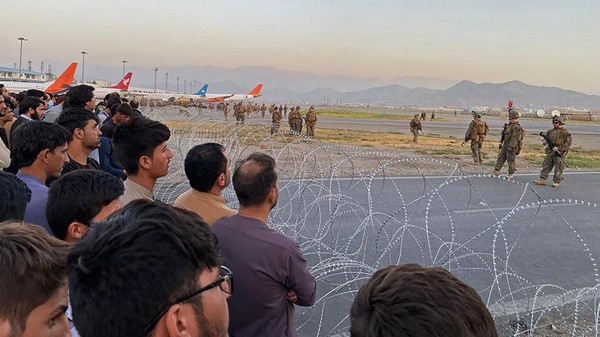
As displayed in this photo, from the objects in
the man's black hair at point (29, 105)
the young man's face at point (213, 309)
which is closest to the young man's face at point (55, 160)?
the young man's face at point (213, 309)

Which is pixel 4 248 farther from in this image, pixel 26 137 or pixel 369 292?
pixel 26 137

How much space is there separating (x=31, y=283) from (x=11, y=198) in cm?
92

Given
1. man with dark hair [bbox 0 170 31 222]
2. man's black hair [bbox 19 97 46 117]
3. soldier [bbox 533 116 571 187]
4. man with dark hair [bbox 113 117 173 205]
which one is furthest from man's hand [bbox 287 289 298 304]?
soldier [bbox 533 116 571 187]

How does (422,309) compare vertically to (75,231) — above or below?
above

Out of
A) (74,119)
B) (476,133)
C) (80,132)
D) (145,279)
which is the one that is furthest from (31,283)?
(476,133)

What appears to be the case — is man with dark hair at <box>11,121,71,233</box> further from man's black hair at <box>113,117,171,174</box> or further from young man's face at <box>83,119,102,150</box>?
young man's face at <box>83,119,102,150</box>

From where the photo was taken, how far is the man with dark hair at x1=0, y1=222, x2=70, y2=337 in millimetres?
1413

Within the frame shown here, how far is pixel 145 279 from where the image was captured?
3.83 ft

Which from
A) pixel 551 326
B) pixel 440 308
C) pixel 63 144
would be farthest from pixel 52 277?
pixel 551 326

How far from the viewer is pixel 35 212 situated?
9.39 feet

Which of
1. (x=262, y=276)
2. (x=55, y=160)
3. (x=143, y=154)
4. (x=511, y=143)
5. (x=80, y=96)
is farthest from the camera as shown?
(x=511, y=143)

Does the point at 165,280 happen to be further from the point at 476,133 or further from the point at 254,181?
the point at 476,133

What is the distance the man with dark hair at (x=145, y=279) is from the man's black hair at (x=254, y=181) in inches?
57.6

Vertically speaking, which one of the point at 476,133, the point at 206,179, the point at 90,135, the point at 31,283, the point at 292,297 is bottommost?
the point at 292,297
